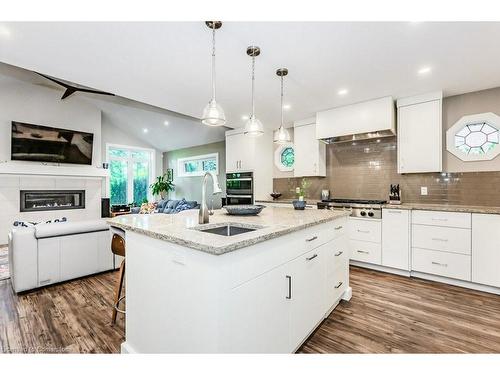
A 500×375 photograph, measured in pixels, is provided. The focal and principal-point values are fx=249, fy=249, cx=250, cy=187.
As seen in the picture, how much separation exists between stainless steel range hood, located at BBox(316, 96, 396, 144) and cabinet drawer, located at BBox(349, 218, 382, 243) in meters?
1.27

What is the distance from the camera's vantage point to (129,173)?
814 cm

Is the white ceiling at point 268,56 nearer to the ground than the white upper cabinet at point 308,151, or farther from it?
farther from it

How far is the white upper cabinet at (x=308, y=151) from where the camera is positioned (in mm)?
4340

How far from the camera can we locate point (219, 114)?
1980 mm

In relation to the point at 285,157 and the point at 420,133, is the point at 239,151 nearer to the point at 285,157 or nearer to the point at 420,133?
the point at 285,157

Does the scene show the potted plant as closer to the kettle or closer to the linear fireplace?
the linear fireplace

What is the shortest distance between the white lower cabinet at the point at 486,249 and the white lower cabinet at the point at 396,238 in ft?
2.08

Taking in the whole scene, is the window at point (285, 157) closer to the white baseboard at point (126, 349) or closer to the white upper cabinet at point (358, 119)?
the white upper cabinet at point (358, 119)

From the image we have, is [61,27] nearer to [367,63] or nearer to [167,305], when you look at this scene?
[167,305]

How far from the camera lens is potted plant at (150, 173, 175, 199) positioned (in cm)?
830

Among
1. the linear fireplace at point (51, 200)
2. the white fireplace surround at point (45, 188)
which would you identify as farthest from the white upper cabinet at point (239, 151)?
the linear fireplace at point (51, 200)

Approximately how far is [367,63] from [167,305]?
277 cm

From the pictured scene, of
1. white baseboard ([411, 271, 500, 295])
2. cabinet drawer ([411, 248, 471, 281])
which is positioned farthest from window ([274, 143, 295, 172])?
white baseboard ([411, 271, 500, 295])
